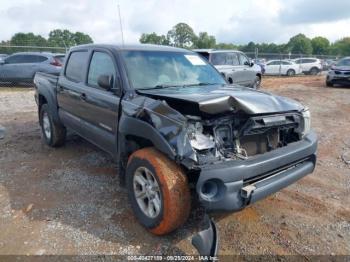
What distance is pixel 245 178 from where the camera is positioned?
2.98m

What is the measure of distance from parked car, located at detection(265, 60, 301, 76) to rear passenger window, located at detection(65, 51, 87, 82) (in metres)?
22.7

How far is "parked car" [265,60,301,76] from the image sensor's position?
1019 inches

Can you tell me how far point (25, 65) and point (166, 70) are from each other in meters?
12.8

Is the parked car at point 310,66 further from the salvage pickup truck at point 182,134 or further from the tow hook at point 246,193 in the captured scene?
the tow hook at point 246,193

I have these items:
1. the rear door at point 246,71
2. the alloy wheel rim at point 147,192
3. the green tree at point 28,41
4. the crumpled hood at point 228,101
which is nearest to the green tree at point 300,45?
the green tree at point 28,41

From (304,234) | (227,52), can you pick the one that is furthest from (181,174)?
(227,52)

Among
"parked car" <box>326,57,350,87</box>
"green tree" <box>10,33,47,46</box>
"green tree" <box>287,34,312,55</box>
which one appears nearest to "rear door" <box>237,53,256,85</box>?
"parked car" <box>326,57,350,87</box>

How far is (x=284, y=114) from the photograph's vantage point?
361cm

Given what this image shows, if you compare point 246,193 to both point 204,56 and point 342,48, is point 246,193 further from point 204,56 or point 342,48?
point 342,48

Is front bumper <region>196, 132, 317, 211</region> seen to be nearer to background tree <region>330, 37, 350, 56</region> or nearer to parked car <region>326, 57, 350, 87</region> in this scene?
parked car <region>326, 57, 350, 87</region>

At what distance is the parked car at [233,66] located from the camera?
1150 cm

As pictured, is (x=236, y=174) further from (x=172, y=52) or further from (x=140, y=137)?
(x=172, y=52)

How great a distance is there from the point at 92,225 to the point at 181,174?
1.21m

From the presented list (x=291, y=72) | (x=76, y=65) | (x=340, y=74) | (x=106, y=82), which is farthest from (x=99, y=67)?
(x=291, y=72)
